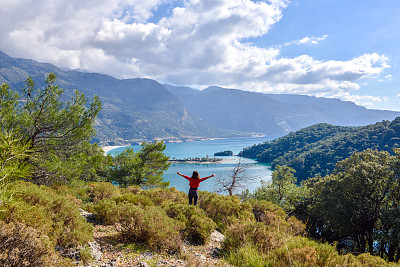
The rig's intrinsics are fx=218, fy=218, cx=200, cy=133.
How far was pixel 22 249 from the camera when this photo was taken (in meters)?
2.75

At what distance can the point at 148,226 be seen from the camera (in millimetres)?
4691

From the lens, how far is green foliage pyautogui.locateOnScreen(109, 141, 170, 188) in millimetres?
18859

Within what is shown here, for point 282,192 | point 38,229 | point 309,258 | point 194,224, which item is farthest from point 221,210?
point 282,192

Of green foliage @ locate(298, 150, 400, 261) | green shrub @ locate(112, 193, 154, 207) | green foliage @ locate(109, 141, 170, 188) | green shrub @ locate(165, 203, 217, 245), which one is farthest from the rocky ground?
green foliage @ locate(109, 141, 170, 188)

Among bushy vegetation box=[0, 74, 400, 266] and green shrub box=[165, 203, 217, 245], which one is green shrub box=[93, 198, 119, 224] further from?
green shrub box=[165, 203, 217, 245]

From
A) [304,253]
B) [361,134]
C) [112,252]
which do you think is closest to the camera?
[304,253]

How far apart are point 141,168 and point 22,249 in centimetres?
1669

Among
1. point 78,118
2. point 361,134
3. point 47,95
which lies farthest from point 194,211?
point 361,134

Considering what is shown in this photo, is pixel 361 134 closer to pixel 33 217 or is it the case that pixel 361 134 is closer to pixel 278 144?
pixel 278 144

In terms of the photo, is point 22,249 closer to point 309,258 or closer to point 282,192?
point 309,258

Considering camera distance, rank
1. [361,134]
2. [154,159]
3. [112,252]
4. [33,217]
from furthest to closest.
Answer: [361,134] < [154,159] < [112,252] < [33,217]

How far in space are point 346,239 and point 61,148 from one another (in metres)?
17.8

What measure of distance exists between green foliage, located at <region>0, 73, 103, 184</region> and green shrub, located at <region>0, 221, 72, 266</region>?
704 centimetres

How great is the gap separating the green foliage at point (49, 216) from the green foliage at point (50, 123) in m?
5.54
